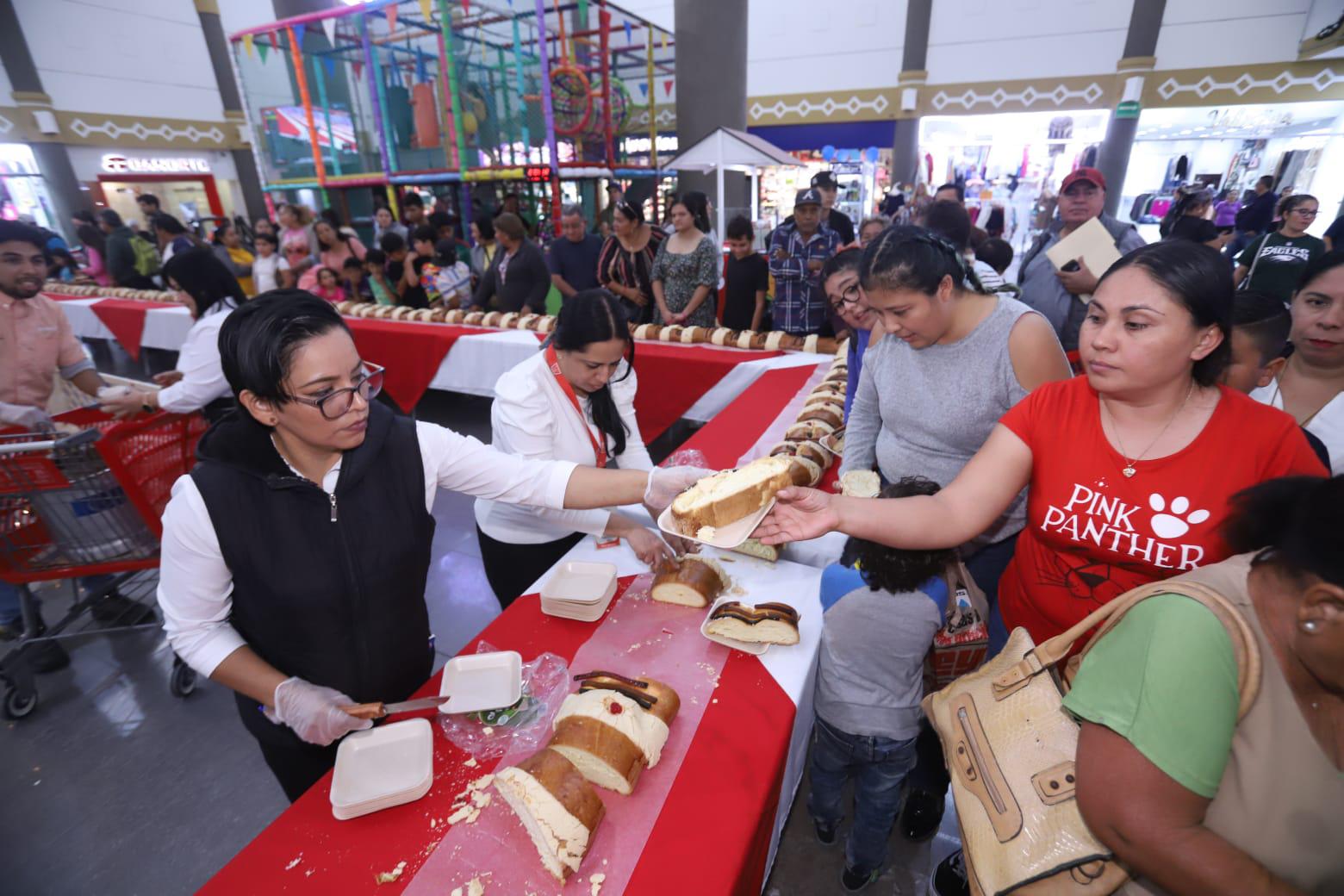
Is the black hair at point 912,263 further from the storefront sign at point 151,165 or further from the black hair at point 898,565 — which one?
the storefront sign at point 151,165

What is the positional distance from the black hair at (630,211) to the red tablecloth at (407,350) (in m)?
1.60

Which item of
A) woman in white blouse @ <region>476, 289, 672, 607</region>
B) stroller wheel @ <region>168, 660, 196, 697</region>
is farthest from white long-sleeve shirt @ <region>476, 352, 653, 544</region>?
stroller wheel @ <region>168, 660, 196, 697</region>

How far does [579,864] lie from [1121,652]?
0.97 metres

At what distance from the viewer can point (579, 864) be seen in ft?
3.49

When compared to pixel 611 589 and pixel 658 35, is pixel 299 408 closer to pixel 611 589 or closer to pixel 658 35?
pixel 611 589

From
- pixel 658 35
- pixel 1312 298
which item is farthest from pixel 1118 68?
pixel 1312 298

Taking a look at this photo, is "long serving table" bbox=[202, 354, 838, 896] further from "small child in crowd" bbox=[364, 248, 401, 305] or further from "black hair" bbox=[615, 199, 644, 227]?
"small child in crowd" bbox=[364, 248, 401, 305]

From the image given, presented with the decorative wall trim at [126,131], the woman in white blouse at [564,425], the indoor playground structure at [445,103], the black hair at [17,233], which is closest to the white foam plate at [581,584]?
the woman in white blouse at [564,425]

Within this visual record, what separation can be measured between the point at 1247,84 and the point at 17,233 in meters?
17.7

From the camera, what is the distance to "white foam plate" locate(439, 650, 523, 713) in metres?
1.35

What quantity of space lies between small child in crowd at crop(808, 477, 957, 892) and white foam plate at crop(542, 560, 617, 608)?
630 mm

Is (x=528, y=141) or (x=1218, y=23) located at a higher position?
(x=1218, y=23)

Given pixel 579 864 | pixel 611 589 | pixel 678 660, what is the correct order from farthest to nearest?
pixel 611 589 → pixel 678 660 → pixel 579 864

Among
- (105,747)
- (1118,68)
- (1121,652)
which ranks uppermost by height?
(1118,68)
